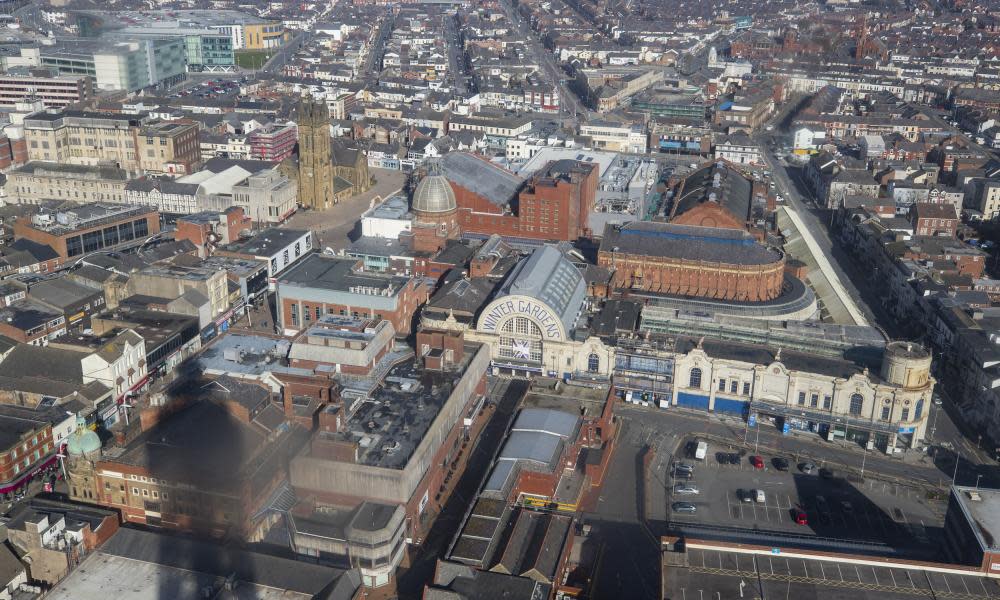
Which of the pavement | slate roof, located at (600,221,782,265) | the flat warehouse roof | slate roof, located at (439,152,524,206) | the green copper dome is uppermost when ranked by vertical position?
slate roof, located at (439,152,524,206)

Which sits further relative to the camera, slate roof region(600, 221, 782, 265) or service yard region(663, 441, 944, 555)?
slate roof region(600, 221, 782, 265)

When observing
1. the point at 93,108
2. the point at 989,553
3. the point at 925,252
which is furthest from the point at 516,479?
the point at 93,108

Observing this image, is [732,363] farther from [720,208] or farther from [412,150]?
[412,150]

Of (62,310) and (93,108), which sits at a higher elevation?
(93,108)

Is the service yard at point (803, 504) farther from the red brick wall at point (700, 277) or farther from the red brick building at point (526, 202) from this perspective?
the red brick building at point (526, 202)

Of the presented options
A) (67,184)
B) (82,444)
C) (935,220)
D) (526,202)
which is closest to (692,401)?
(526,202)

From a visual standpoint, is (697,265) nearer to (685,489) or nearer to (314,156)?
(685,489)

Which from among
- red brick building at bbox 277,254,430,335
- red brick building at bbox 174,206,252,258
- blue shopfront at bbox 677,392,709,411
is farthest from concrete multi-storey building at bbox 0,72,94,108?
blue shopfront at bbox 677,392,709,411

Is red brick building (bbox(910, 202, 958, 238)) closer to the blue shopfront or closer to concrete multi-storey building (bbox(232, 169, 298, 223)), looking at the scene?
the blue shopfront
